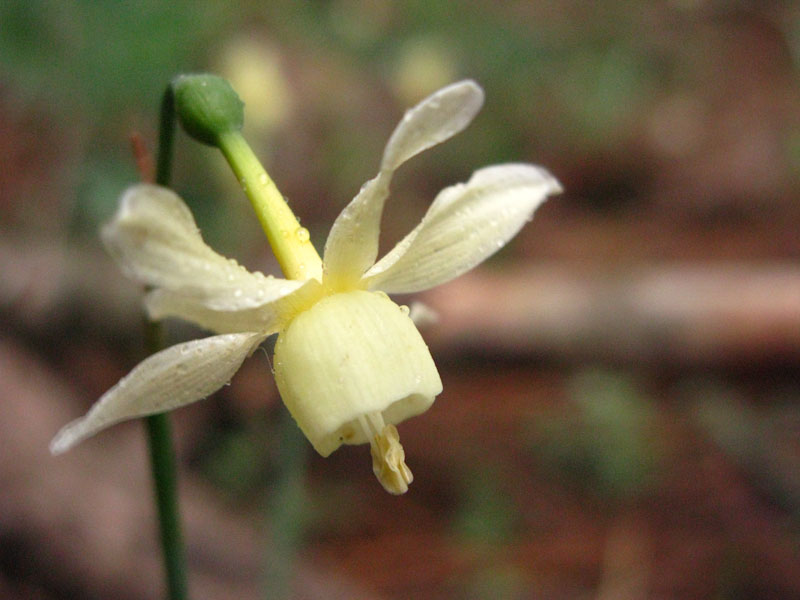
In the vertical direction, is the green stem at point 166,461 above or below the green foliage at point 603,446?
above

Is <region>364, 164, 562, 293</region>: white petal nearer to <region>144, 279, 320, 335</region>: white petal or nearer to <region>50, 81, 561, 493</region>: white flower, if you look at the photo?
<region>50, 81, 561, 493</region>: white flower

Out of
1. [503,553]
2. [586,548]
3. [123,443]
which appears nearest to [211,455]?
[123,443]

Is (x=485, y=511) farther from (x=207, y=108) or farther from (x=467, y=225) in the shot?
(x=207, y=108)

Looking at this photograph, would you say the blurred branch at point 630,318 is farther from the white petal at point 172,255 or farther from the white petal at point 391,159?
the white petal at point 172,255

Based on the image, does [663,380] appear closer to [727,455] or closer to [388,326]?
[727,455]

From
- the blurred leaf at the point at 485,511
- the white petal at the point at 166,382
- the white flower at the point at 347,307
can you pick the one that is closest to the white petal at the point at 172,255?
the white flower at the point at 347,307

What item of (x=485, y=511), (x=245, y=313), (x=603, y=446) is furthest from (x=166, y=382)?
(x=603, y=446)
